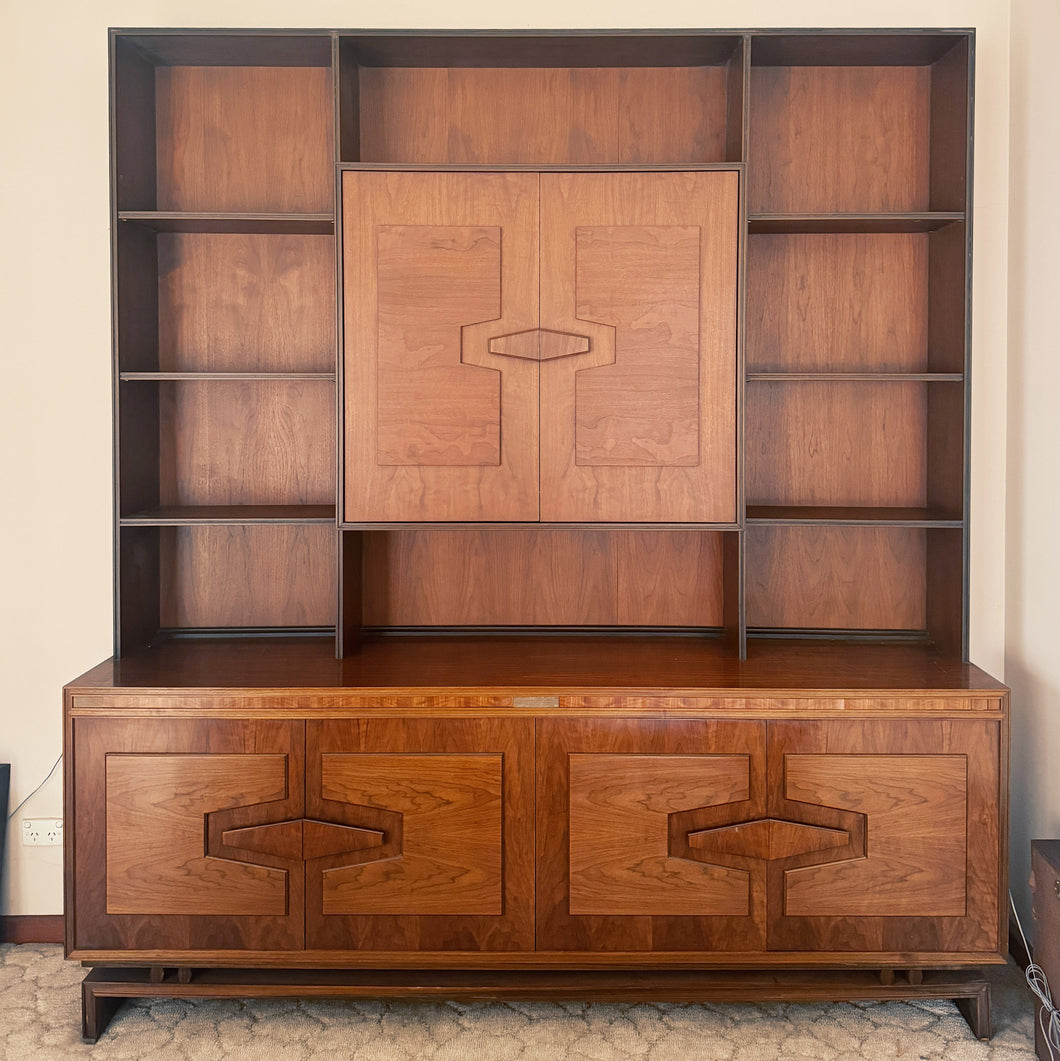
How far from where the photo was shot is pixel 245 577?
→ 92.8 inches

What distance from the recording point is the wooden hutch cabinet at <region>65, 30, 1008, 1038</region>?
6.16 ft

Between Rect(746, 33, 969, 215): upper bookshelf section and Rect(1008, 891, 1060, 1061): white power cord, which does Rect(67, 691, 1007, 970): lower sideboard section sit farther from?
Rect(746, 33, 969, 215): upper bookshelf section

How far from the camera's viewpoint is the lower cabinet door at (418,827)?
188cm

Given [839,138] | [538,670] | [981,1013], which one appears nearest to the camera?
[981,1013]

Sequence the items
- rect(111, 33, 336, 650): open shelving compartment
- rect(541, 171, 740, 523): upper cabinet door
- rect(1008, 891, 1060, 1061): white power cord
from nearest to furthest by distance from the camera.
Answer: rect(1008, 891, 1060, 1061): white power cord < rect(541, 171, 740, 523): upper cabinet door < rect(111, 33, 336, 650): open shelving compartment

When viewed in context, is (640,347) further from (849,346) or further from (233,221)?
(233,221)

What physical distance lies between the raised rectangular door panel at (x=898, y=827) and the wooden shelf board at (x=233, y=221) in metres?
1.55

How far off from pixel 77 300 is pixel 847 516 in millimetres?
1979

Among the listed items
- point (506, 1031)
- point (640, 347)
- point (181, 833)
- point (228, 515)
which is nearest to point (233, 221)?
point (228, 515)

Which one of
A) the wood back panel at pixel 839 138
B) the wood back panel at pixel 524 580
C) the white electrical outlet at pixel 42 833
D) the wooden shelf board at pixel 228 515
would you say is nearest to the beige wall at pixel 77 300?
the white electrical outlet at pixel 42 833

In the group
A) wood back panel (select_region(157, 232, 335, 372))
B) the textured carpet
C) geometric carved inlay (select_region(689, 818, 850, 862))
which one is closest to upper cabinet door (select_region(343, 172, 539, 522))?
wood back panel (select_region(157, 232, 335, 372))

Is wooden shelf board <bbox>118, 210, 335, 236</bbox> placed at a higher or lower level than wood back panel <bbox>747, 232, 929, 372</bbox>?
higher

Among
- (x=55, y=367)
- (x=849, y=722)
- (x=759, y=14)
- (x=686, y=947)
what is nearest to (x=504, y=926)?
(x=686, y=947)

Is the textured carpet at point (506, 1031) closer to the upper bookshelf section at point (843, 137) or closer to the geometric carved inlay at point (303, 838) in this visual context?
the geometric carved inlay at point (303, 838)
